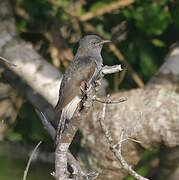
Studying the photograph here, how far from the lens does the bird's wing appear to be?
236 inches

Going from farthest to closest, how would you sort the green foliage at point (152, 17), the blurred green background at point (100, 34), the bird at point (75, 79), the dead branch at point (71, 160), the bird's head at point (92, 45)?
the blurred green background at point (100, 34) → the green foliage at point (152, 17) → the bird's head at point (92, 45) → the bird at point (75, 79) → the dead branch at point (71, 160)

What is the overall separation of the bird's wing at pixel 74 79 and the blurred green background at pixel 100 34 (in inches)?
132

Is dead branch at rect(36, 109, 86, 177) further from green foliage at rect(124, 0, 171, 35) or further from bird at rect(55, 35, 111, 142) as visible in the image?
green foliage at rect(124, 0, 171, 35)

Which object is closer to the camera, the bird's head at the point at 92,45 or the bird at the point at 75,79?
the bird at the point at 75,79

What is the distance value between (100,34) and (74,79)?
3855mm

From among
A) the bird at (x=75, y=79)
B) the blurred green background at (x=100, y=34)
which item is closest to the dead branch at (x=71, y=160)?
the bird at (x=75, y=79)

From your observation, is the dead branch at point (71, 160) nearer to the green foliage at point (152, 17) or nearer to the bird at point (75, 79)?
the bird at point (75, 79)

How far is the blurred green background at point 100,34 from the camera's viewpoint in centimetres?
951

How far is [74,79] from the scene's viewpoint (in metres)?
6.06

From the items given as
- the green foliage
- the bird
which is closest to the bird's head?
the bird

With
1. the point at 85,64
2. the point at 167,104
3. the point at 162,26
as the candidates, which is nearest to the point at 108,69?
the point at 85,64

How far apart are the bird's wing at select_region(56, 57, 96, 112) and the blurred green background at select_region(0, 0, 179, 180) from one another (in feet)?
11.0

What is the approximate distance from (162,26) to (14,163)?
101 inches

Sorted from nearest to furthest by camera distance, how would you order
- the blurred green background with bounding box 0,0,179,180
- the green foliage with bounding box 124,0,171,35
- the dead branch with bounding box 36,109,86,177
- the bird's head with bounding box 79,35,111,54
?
the dead branch with bounding box 36,109,86,177, the bird's head with bounding box 79,35,111,54, the green foliage with bounding box 124,0,171,35, the blurred green background with bounding box 0,0,179,180
